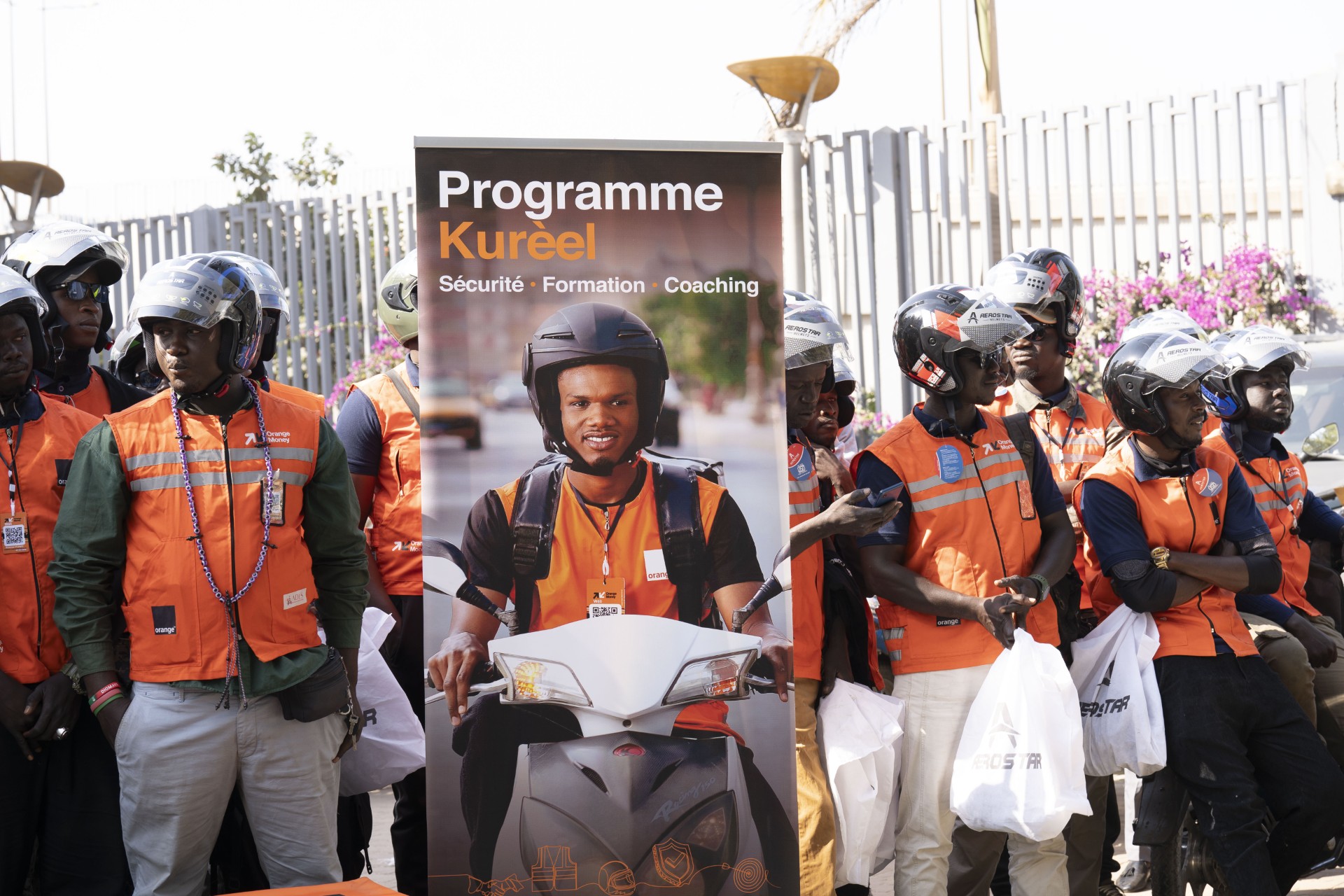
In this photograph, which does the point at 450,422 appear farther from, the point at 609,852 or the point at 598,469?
the point at 609,852

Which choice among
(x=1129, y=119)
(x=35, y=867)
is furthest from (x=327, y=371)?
(x=35, y=867)

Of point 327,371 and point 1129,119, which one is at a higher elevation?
point 1129,119

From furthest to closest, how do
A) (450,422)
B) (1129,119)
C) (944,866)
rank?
(1129,119) < (944,866) < (450,422)

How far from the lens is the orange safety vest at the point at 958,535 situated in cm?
440

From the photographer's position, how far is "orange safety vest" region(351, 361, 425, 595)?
4770mm

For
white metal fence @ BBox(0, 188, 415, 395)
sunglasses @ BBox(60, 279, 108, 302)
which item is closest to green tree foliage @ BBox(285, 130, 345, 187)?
white metal fence @ BBox(0, 188, 415, 395)

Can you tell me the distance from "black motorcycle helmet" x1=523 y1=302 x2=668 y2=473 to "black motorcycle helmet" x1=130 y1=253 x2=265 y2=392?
869mm

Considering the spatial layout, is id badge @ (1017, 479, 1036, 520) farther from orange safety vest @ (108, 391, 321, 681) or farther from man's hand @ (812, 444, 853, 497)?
orange safety vest @ (108, 391, 321, 681)

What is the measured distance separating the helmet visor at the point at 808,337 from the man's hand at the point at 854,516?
1.88 ft

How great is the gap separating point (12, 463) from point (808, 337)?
7.85ft

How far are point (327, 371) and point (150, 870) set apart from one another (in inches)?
454

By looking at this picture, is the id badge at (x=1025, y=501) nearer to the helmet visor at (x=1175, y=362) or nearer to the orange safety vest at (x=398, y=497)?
the helmet visor at (x=1175, y=362)

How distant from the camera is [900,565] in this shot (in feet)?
14.6

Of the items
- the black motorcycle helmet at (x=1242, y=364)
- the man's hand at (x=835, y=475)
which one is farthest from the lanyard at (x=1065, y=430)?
the man's hand at (x=835, y=475)
